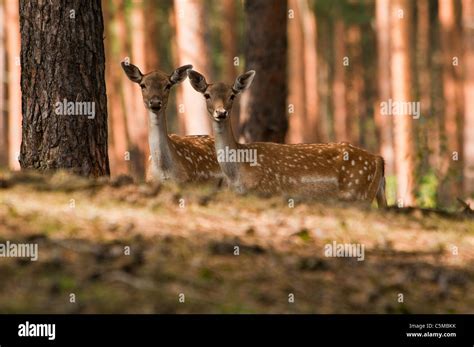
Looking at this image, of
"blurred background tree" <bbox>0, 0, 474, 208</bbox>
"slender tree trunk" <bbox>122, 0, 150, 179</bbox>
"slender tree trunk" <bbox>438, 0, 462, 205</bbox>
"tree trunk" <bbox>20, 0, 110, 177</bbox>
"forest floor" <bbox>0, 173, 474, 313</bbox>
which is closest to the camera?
"forest floor" <bbox>0, 173, 474, 313</bbox>

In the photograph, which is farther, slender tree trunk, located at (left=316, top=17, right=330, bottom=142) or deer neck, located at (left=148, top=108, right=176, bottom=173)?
slender tree trunk, located at (left=316, top=17, right=330, bottom=142)

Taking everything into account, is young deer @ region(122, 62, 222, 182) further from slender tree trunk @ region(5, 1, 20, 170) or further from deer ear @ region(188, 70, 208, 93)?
slender tree trunk @ region(5, 1, 20, 170)

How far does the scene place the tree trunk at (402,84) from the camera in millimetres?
20219

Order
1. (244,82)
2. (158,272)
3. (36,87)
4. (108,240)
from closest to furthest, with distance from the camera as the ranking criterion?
1. (158,272)
2. (108,240)
3. (36,87)
4. (244,82)

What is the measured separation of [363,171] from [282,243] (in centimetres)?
460

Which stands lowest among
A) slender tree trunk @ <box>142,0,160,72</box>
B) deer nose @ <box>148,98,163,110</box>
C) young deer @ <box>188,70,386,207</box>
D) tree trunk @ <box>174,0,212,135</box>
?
young deer @ <box>188,70,386,207</box>

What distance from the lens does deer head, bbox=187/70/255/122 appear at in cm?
1106

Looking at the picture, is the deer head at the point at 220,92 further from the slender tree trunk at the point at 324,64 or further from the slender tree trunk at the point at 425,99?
the slender tree trunk at the point at 324,64

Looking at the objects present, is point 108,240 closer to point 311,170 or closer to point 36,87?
point 36,87

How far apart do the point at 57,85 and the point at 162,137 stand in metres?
2.14

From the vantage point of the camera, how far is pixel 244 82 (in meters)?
11.2

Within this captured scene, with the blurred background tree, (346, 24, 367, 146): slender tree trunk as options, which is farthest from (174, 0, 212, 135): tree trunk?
(346, 24, 367, 146): slender tree trunk

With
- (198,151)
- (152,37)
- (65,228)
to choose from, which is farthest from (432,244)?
(152,37)

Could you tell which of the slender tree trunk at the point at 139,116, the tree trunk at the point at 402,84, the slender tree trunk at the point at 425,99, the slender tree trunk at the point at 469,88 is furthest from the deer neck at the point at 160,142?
the slender tree trunk at the point at 139,116
